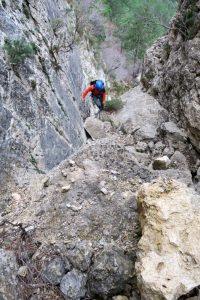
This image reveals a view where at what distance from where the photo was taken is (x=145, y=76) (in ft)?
48.8

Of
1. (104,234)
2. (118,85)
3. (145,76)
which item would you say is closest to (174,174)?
(104,234)

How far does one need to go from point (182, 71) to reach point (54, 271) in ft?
26.8

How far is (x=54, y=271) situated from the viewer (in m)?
4.94

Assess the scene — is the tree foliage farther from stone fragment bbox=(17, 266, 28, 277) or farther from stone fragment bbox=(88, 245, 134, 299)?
stone fragment bbox=(17, 266, 28, 277)

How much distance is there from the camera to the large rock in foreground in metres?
4.29

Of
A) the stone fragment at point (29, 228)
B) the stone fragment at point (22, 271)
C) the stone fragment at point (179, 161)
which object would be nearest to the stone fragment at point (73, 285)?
the stone fragment at point (22, 271)

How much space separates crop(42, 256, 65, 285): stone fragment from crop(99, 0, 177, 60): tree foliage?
18099 millimetres

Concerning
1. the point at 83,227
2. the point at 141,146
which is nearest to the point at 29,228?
the point at 83,227

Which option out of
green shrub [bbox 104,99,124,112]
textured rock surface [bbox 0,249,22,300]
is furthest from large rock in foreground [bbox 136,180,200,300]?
green shrub [bbox 104,99,124,112]

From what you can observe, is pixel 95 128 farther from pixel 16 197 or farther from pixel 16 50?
pixel 16 197

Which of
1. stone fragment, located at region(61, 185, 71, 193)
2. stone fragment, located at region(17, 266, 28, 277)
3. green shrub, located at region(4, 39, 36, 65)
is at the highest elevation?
green shrub, located at region(4, 39, 36, 65)

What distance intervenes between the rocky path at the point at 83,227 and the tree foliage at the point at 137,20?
51.3 feet

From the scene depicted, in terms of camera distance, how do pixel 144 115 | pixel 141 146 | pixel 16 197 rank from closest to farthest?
pixel 16 197 → pixel 141 146 → pixel 144 115

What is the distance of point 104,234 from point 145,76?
1042cm
